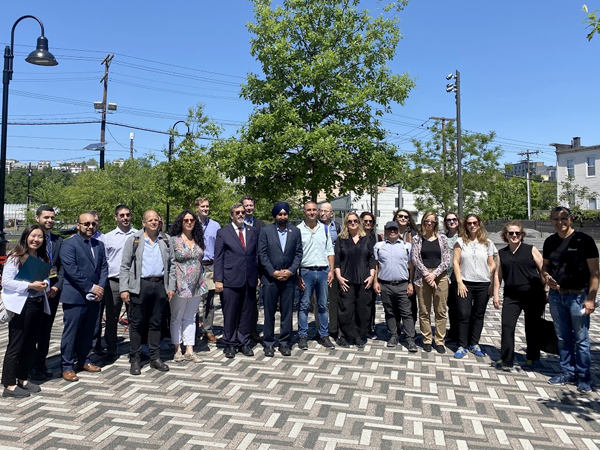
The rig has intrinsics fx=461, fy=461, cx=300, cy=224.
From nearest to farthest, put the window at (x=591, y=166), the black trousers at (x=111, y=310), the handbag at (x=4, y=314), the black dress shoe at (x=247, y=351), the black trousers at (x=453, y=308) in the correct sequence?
the handbag at (x=4, y=314)
the black trousers at (x=111, y=310)
the black dress shoe at (x=247, y=351)
the black trousers at (x=453, y=308)
the window at (x=591, y=166)

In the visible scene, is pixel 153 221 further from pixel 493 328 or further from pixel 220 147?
pixel 493 328

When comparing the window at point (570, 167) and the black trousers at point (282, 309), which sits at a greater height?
the window at point (570, 167)

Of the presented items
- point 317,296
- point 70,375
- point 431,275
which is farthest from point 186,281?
point 431,275

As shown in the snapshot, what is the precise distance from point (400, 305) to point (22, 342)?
4.57m

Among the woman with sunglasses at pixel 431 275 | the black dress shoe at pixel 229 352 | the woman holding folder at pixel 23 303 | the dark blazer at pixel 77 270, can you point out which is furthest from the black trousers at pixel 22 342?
the woman with sunglasses at pixel 431 275

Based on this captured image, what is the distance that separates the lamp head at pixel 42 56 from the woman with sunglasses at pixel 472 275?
9283 millimetres

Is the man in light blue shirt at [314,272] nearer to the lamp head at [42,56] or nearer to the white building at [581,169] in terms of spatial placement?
the lamp head at [42,56]

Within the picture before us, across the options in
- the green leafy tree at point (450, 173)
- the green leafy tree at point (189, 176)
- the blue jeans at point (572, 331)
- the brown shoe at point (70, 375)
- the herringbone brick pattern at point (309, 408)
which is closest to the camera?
the herringbone brick pattern at point (309, 408)

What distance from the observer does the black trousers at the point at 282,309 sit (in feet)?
20.0

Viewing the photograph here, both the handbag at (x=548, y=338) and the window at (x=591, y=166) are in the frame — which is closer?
the handbag at (x=548, y=338)

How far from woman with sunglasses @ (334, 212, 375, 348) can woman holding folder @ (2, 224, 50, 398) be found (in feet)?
12.1

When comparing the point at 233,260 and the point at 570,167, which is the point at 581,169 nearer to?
the point at 570,167

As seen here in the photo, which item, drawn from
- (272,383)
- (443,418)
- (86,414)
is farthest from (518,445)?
(86,414)

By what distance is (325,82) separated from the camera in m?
9.16
